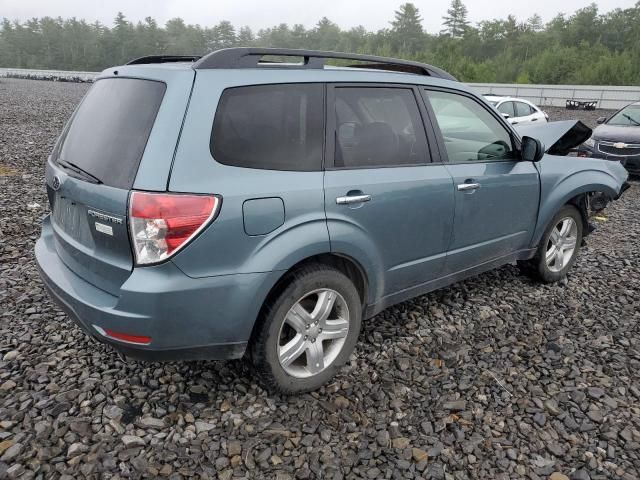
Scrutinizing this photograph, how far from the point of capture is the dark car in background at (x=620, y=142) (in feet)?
29.7

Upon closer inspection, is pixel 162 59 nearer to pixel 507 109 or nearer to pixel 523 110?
pixel 507 109

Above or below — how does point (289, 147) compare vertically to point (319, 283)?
above

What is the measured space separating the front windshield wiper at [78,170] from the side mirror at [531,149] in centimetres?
296

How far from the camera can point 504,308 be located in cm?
404

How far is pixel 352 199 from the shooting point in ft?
8.95

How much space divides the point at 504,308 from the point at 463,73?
5844cm

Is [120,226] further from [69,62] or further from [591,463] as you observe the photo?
[69,62]

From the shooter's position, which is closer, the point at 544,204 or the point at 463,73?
the point at 544,204

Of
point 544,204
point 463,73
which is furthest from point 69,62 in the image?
point 544,204

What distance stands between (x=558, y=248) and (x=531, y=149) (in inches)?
49.0

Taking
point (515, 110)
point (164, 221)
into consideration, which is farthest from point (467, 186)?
point (515, 110)

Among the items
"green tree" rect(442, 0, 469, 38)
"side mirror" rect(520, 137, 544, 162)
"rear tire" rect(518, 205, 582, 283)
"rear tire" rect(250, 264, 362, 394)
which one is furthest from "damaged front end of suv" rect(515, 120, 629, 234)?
"green tree" rect(442, 0, 469, 38)

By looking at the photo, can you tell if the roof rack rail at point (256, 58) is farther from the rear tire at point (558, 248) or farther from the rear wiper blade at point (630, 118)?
the rear wiper blade at point (630, 118)

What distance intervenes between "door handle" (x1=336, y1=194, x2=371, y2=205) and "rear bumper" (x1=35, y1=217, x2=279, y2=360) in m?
0.54
